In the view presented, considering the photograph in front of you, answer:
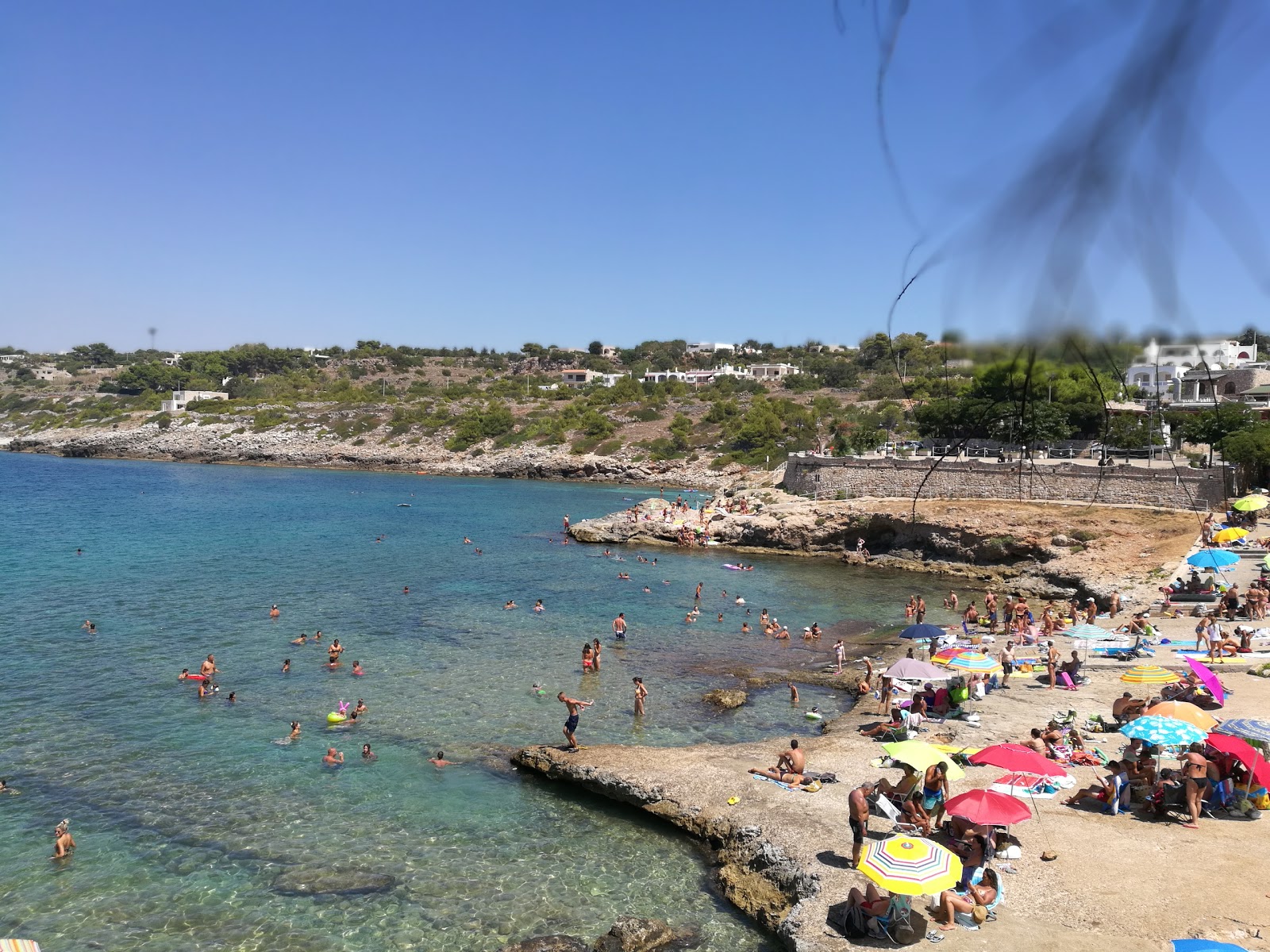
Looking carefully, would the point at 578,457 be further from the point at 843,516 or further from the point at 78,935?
the point at 78,935

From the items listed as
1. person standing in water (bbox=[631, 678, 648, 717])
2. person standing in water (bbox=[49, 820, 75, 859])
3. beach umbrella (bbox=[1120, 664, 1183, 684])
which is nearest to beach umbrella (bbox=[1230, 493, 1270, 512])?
beach umbrella (bbox=[1120, 664, 1183, 684])

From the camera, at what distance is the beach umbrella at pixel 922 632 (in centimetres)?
2398

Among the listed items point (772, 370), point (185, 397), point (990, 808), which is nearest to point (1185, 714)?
point (990, 808)

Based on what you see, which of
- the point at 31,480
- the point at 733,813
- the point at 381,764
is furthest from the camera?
the point at 31,480

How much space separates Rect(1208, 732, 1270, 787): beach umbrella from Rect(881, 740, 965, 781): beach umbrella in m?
3.53

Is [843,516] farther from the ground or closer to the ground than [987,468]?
closer to the ground

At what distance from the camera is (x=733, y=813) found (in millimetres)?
13875

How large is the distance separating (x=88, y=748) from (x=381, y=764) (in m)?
6.32

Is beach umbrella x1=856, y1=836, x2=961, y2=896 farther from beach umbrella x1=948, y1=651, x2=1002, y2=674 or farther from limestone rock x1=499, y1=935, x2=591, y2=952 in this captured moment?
beach umbrella x1=948, y1=651, x2=1002, y2=674

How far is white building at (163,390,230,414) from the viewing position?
13150 cm

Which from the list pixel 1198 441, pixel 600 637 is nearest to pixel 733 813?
pixel 600 637

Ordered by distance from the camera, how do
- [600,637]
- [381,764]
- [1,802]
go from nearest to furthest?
1. [1,802]
2. [381,764]
3. [600,637]

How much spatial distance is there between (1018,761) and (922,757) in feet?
4.52

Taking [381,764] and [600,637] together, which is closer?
[381,764]
